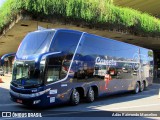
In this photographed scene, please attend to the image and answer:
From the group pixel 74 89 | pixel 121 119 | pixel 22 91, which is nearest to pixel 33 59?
pixel 22 91

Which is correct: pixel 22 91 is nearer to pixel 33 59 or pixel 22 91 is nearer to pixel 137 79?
pixel 33 59

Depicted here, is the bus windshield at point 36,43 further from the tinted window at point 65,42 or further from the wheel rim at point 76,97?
the wheel rim at point 76,97

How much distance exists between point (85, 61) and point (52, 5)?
20.7 ft

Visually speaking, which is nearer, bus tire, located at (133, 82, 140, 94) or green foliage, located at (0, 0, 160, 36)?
green foliage, located at (0, 0, 160, 36)

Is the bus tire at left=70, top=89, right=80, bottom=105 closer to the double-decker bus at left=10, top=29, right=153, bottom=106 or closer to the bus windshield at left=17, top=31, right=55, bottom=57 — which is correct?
the double-decker bus at left=10, top=29, right=153, bottom=106

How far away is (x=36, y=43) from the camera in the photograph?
12.5m

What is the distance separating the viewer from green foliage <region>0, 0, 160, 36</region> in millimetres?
18125

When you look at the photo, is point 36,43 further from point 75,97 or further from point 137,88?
point 137,88

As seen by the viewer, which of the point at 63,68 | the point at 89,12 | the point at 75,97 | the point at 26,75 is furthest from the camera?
the point at 89,12

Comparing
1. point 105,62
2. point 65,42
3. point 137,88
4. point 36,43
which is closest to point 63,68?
point 65,42

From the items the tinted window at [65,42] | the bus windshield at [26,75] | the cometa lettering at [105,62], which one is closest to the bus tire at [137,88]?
the cometa lettering at [105,62]

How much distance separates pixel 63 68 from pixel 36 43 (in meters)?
A: 1.56

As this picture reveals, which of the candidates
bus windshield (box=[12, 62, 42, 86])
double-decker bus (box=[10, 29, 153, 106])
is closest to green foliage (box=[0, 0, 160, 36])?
double-decker bus (box=[10, 29, 153, 106])

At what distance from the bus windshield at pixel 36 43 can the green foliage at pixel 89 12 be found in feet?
17.7
